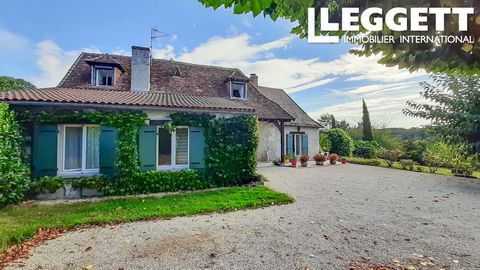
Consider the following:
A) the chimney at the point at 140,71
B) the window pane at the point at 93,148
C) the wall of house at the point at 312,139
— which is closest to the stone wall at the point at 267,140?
the wall of house at the point at 312,139

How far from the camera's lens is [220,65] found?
71.0 feet

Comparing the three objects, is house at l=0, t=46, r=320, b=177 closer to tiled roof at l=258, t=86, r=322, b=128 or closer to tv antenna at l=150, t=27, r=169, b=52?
tv antenna at l=150, t=27, r=169, b=52

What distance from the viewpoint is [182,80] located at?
58.7ft

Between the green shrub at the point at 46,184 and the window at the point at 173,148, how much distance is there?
3.28 m

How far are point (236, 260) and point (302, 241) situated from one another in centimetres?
155

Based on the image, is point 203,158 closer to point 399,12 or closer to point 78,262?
point 78,262

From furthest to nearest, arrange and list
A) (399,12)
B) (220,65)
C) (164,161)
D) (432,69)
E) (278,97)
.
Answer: (278,97)
(220,65)
(164,161)
(432,69)
(399,12)

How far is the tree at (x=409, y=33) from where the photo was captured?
2.13 meters

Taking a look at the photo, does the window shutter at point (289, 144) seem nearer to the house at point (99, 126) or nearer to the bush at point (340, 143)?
the bush at point (340, 143)

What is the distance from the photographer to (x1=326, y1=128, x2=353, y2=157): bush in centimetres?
2414

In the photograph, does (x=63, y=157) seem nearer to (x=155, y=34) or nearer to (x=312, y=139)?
(x=155, y=34)

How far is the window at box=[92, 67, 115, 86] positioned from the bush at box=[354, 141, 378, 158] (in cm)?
2359

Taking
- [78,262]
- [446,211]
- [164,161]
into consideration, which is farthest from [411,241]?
[164,161]

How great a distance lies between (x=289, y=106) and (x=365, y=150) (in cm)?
951
